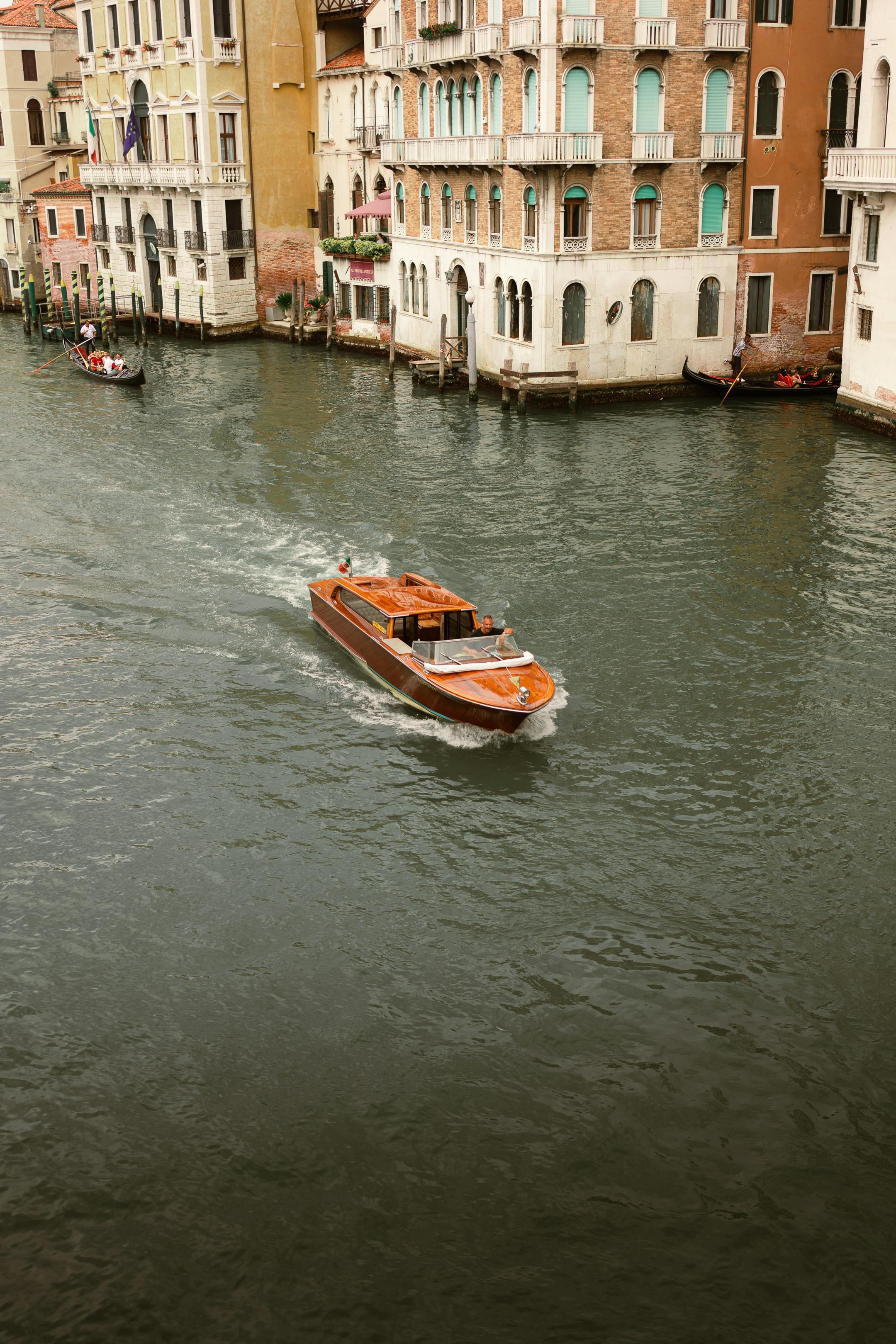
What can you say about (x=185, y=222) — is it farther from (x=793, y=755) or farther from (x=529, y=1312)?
(x=529, y=1312)

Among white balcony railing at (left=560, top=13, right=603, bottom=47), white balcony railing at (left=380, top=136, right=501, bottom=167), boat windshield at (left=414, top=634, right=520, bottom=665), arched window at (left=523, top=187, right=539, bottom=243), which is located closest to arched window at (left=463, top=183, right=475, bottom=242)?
white balcony railing at (left=380, top=136, right=501, bottom=167)

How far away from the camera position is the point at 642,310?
3312 cm

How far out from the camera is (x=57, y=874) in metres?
12.5

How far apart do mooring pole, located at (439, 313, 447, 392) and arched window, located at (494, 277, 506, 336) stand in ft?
5.54

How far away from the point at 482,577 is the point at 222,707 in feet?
18.6

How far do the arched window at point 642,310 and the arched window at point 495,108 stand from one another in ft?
16.0

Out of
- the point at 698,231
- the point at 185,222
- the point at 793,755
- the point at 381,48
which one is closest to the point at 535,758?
the point at 793,755

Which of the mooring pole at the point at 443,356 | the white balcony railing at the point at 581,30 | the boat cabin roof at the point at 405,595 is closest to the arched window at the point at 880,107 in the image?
the white balcony railing at the point at 581,30

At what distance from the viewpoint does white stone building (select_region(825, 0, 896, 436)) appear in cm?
2736

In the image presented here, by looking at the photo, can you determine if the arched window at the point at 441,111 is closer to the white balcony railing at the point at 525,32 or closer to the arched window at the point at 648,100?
the white balcony railing at the point at 525,32

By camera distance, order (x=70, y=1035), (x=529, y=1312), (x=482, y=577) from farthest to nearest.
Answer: (x=482, y=577)
(x=70, y=1035)
(x=529, y=1312)

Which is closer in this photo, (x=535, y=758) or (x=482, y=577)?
(x=535, y=758)

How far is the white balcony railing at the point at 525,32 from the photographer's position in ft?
100

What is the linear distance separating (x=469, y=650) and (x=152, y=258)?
132ft
